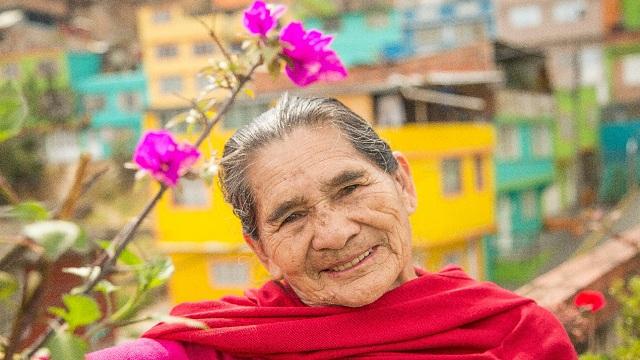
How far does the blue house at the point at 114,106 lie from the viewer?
84.0 feet

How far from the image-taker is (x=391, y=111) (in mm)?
12609

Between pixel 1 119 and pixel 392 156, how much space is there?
905 millimetres

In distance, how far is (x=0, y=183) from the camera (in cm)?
74

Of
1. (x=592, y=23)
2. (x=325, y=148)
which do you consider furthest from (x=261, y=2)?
(x=592, y=23)

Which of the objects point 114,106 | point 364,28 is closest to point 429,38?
point 364,28

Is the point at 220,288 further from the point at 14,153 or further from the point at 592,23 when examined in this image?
the point at 592,23

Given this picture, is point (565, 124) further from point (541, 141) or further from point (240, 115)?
point (240, 115)

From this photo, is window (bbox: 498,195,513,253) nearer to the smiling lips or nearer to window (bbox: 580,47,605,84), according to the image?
window (bbox: 580,47,605,84)

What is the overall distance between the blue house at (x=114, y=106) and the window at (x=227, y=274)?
11686mm

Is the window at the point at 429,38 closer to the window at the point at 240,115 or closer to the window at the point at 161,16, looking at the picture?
the window at the point at 161,16

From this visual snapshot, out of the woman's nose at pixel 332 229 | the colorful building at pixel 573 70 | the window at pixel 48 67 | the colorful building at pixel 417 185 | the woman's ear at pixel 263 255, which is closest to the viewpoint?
the woman's nose at pixel 332 229

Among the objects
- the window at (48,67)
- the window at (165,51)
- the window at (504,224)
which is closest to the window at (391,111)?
the window at (504,224)

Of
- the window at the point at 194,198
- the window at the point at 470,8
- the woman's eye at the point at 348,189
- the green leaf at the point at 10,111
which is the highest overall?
the window at the point at 470,8

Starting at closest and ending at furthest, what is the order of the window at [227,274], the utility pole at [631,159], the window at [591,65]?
the window at [227,274] → the utility pole at [631,159] → the window at [591,65]
